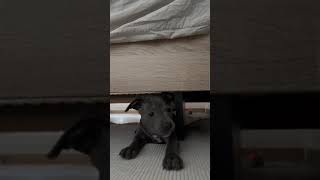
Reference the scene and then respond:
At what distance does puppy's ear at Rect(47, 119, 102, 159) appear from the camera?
42 cm

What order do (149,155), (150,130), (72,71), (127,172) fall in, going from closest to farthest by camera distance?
(72,71) < (127,172) < (149,155) < (150,130)

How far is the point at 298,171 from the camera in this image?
17.8 inches

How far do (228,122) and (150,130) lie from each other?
2.29ft

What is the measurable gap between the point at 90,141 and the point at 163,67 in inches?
14.3

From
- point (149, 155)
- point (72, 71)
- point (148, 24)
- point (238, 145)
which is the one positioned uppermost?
point (148, 24)

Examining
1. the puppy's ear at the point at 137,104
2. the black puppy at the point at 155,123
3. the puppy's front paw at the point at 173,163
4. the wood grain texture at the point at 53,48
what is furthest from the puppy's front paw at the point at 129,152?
the wood grain texture at the point at 53,48

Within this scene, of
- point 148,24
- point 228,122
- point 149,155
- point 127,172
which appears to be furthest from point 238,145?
point 149,155

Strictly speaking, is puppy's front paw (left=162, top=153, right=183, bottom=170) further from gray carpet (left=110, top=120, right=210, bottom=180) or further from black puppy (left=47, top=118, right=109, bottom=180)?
black puppy (left=47, top=118, right=109, bottom=180)

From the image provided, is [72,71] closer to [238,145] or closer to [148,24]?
[238,145]

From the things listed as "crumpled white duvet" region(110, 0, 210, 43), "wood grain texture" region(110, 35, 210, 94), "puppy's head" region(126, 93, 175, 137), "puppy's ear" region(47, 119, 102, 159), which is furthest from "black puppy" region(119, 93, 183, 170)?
"puppy's ear" region(47, 119, 102, 159)

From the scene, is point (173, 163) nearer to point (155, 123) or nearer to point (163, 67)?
point (163, 67)

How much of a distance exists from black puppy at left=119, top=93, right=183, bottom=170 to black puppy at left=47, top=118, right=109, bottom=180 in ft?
1.49

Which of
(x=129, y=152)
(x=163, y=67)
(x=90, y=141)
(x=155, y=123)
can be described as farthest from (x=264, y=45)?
(x=155, y=123)

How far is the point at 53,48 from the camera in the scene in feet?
1.32
